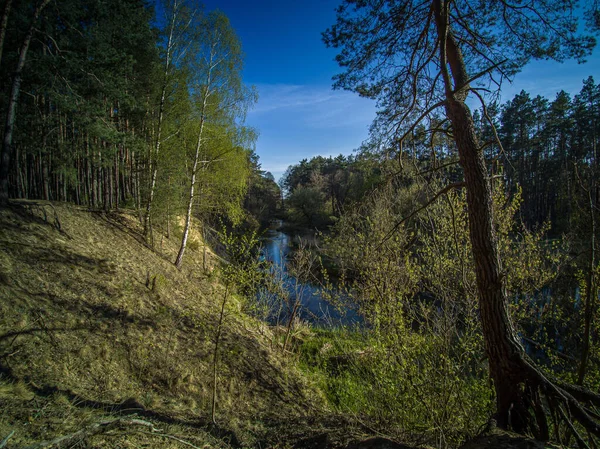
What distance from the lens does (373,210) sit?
7.55 meters

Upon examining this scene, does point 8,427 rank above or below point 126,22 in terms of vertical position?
below

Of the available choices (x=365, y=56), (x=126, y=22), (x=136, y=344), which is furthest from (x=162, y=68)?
(x=136, y=344)

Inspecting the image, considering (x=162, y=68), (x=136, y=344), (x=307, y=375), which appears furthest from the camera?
(x=162, y=68)

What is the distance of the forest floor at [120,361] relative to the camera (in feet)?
9.04

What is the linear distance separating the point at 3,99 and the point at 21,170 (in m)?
2.15

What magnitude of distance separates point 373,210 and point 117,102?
958 cm

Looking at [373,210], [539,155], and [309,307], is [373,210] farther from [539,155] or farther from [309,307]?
[539,155]

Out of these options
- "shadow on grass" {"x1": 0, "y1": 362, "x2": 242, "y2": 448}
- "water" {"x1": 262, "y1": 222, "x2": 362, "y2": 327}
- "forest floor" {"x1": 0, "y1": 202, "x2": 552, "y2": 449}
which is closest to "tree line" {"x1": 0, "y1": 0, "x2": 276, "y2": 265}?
"forest floor" {"x1": 0, "y1": 202, "x2": 552, "y2": 449}

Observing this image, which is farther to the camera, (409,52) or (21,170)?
(21,170)

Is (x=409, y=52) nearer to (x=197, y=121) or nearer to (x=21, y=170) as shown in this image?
(x=197, y=121)

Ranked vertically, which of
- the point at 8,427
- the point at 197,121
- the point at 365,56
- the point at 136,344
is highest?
the point at 197,121

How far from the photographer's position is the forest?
9.06ft

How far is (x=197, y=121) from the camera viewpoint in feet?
29.9

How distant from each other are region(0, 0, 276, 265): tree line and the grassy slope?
1.61m
